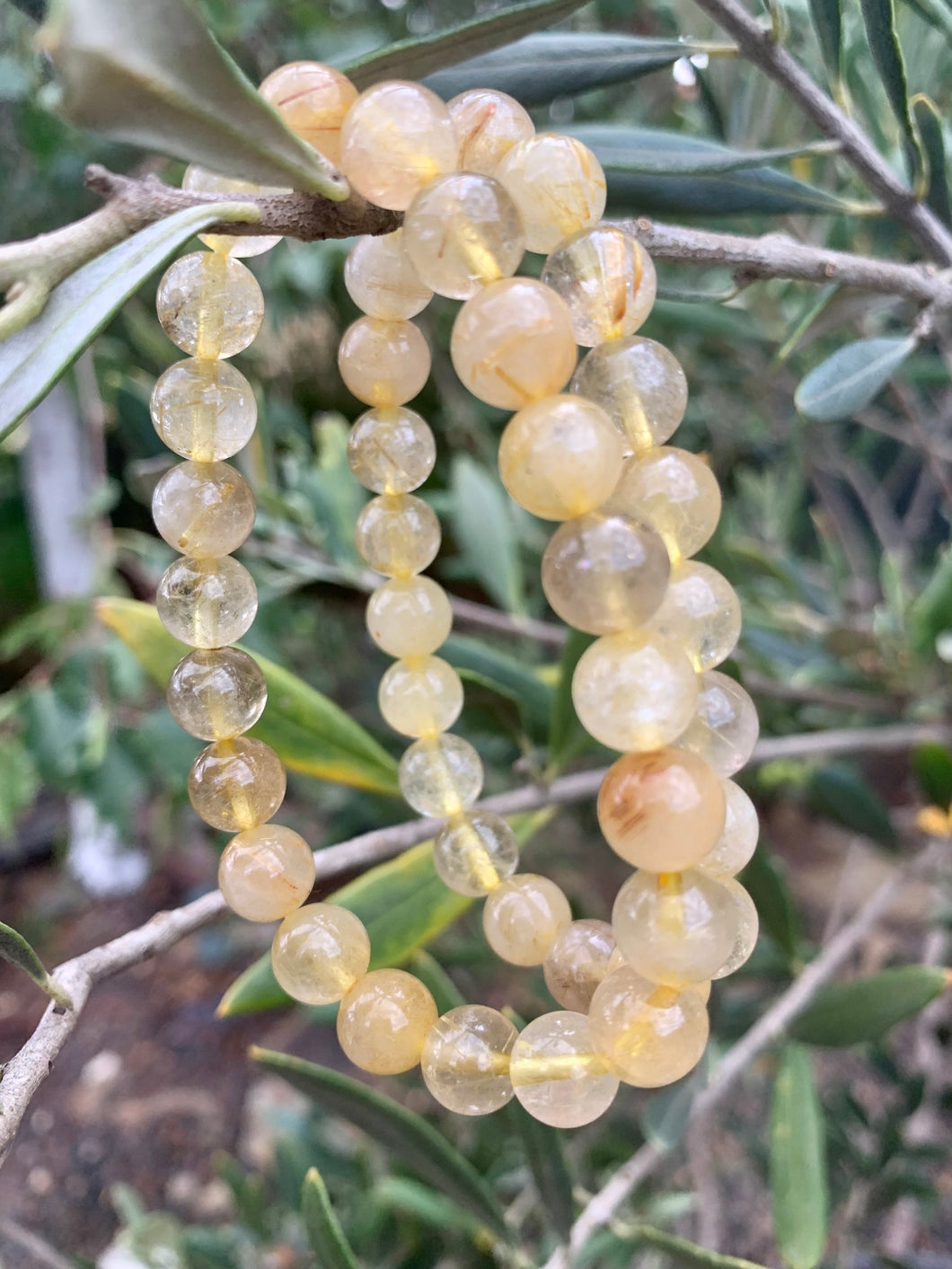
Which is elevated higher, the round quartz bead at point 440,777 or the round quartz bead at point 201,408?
the round quartz bead at point 201,408

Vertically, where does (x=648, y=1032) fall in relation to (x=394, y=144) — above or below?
below

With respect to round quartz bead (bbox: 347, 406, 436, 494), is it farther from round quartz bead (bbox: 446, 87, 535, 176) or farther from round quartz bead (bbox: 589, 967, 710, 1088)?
round quartz bead (bbox: 589, 967, 710, 1088)

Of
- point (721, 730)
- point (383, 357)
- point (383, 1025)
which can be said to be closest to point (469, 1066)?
point (383, 1025)

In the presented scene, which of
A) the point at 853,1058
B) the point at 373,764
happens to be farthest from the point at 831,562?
the point at 373,764

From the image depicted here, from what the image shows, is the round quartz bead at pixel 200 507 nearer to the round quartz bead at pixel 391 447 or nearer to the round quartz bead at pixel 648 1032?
the round quartz bead at pixel 391 447

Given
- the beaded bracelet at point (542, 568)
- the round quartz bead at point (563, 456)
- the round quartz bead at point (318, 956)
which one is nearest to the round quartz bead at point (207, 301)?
the beaded bracelet at point (542, 568)

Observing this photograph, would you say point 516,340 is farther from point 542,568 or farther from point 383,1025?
point 383,1025

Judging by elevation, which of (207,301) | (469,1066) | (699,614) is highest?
(207,301)
